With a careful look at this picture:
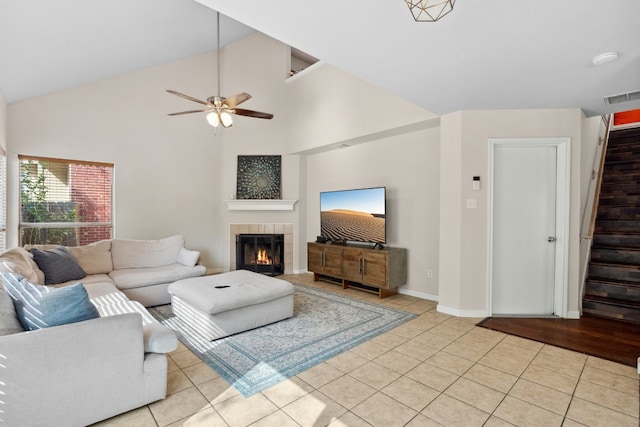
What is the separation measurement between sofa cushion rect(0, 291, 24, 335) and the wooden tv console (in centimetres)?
357

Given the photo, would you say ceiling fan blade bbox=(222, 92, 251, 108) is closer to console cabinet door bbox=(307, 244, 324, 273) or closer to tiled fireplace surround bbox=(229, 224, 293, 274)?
console cabinet door bbox=(307, 244, 324, 273)

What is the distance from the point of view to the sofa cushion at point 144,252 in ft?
14.3

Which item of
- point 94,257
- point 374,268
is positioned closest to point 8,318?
point 94,257

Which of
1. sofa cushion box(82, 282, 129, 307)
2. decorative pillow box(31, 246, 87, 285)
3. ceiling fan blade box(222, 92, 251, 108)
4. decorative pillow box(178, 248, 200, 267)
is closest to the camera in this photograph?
sofa cushion box(82, 282, 129, 307)

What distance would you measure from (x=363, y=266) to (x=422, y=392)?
2427 mm

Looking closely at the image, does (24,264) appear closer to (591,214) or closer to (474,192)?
(474,192)

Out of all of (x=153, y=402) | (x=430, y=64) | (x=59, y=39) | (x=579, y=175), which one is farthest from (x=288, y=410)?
(x=59, y=39)

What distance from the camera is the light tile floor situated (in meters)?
1.85

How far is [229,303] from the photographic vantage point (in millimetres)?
2930

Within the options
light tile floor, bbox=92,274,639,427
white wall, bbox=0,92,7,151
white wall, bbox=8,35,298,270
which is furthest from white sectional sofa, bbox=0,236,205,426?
white wall, bbox=8,35,298,270

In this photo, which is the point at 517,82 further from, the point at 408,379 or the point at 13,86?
the point at 13,86

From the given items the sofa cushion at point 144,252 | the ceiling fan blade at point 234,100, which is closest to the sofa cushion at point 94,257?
the sofa cushion at point 144,252

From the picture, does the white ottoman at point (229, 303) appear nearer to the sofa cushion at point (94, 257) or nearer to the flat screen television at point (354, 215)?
the sofa cushion at point (94, 257)

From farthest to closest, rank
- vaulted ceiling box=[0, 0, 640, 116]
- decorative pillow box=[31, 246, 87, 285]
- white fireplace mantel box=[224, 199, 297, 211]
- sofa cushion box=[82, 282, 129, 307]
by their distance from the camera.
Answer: white fireplace mantel box=[224, 199, 297, 211] < decorative pillow box=[31, 246, 87, 285] < sofa cushion box=[82, 282, 129, 307] < vaulted ceiling box=[0, 0, 640, 116]
